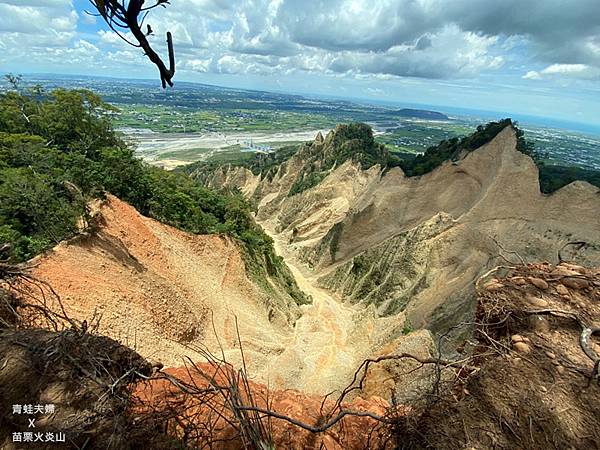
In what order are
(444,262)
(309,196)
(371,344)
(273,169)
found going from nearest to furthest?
(371,344)
(444,262)
(309,196)
(273,169)

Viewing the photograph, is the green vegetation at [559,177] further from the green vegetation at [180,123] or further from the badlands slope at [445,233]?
the green vegetation at [180,123]

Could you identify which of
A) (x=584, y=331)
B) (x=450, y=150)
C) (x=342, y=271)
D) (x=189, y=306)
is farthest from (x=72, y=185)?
(x=450, y=150)

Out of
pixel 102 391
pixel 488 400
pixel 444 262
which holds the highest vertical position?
pixel 488 400

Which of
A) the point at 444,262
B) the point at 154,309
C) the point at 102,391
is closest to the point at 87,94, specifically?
the point at 154,309

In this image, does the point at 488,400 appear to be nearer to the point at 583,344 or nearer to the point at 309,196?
the point at 583,344

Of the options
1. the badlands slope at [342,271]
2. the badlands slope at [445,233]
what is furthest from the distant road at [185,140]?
the badlands slope at [342,271]

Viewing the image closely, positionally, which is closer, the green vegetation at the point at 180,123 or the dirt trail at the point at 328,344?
the dirt trail at the point at 328,344
